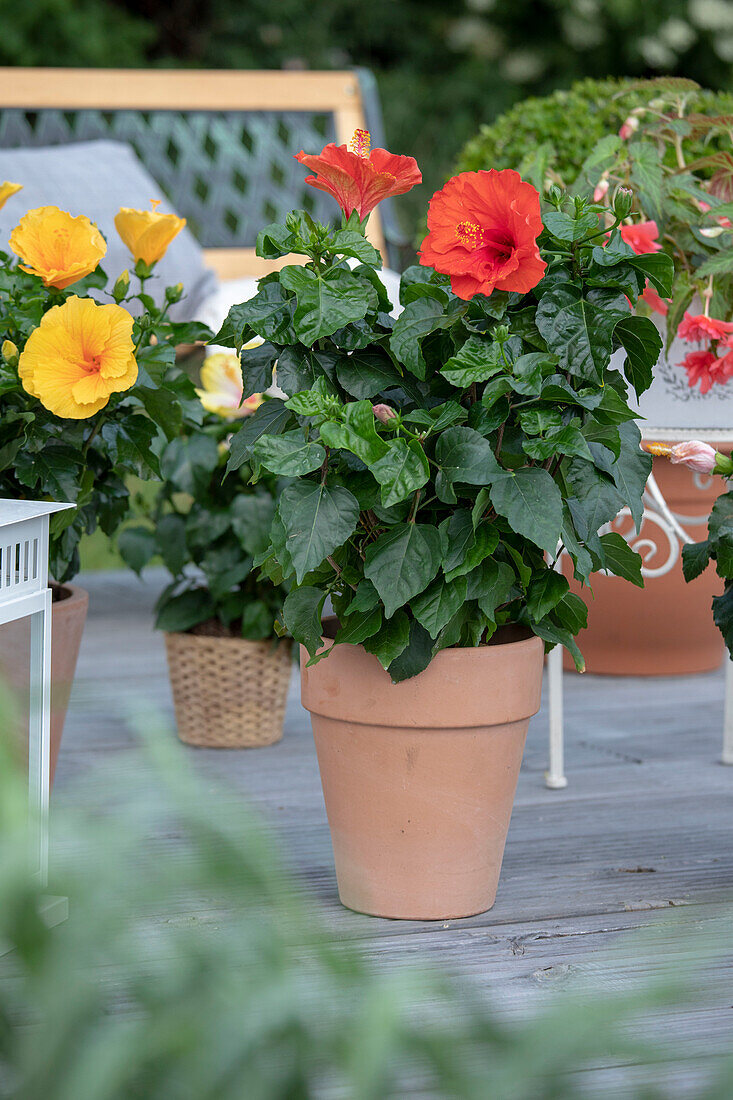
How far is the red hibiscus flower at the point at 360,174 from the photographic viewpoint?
1.18 m

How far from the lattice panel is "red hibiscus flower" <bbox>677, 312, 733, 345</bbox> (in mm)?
2253

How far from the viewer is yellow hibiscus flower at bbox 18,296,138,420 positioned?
1288 millimetres

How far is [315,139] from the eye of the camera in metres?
3.62

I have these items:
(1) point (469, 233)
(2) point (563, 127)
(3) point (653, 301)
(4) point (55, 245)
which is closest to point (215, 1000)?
(1) point (469, 233)

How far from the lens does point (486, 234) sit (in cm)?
114

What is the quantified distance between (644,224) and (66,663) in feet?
2.95

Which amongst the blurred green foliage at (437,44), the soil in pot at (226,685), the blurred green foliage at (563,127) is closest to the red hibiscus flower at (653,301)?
the soil in pot at (226,685)

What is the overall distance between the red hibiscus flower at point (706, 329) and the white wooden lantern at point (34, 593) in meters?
0.78

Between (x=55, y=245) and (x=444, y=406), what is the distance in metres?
0.50

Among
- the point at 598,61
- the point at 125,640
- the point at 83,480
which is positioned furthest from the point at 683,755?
the point at 598,61

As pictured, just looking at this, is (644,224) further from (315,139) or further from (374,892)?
(315,139)

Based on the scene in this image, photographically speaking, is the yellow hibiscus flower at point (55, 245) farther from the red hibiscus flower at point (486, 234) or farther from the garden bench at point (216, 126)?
the garden bench at point (216, 126)

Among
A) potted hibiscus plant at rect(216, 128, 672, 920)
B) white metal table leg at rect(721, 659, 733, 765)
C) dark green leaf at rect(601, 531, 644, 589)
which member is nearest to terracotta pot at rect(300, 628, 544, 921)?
potted hibiscus plant at rect(216, 128, 672, 920)

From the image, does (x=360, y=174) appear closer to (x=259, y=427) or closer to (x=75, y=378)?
(x=259, y=427)
